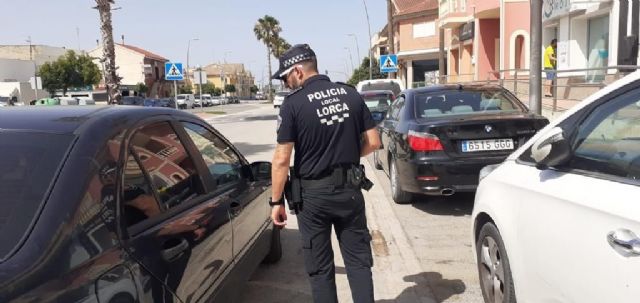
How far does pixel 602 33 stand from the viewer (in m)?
16.2

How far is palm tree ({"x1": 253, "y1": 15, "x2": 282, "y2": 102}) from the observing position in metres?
73.0

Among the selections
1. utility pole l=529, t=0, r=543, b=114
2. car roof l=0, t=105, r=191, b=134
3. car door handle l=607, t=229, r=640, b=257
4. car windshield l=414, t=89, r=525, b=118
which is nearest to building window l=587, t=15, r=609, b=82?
utility pole l=529, t=0, r=543, b=114

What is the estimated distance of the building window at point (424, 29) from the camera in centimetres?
4894

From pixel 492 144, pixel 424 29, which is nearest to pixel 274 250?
pixel 492 144

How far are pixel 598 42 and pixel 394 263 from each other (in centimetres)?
1407

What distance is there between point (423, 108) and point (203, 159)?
398 cm

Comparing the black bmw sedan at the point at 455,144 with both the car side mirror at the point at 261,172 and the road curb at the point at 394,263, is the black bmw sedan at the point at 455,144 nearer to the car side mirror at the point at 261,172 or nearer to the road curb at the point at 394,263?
the road curb at the point at 394,263

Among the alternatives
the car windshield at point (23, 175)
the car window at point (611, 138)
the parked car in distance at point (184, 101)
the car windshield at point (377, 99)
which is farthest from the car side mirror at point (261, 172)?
the parked car in distance at point (184, 101)

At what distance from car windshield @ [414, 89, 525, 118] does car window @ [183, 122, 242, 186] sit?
317 centimetres

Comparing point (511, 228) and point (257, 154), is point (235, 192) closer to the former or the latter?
point (511, 228)

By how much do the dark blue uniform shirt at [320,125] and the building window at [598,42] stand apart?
564 inches

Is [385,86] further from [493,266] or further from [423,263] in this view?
[493,266]

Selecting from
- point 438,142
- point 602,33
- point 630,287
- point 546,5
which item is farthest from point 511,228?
point 546,5

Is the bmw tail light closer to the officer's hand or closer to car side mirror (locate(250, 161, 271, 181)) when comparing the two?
car side mirror (locate(250, 161, 271, 181))
